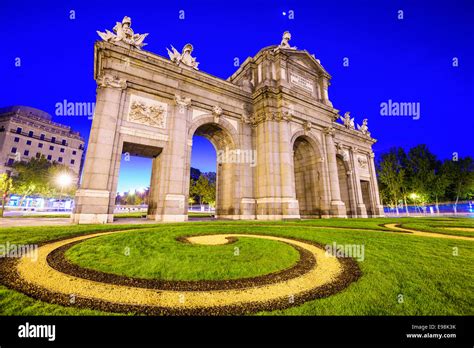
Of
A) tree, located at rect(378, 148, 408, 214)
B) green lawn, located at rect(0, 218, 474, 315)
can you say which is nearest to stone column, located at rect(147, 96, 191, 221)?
green lawn, located at rect(0, 218, 474, 315)

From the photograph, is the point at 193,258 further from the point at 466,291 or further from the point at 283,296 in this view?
the point at 466,291

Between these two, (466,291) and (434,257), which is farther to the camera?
(434,257)

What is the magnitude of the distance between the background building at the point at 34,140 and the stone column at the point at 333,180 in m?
77.8

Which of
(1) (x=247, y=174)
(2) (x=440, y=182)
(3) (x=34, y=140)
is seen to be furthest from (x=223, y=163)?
(3) (x=34, y=140)

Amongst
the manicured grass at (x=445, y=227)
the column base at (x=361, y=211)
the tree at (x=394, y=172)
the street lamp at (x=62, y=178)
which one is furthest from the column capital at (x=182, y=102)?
the tree at (x=394, y=172)

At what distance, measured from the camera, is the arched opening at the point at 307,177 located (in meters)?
22.3

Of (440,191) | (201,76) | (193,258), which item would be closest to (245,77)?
(201,76)

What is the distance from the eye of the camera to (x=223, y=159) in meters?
20.8

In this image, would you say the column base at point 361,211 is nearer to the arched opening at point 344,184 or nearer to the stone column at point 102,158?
the arched opening at point 344,184

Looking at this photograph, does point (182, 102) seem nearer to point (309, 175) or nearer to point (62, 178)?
point (309, 175)

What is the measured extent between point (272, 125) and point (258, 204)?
7.50 metres

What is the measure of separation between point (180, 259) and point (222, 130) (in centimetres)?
1626

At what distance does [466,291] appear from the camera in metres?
3.14
